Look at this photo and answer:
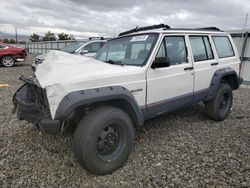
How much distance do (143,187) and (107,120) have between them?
95 cm

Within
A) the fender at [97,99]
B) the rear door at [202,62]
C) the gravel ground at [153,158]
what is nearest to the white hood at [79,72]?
the fender at [97,99]

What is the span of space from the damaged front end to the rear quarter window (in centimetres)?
383

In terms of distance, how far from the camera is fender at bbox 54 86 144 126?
2592 mm

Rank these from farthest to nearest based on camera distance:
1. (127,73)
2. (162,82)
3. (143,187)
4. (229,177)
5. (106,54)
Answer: (106,54)
(162,82)
(127,73)
(229,177)
(143,187)

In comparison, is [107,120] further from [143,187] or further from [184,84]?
[184,84]

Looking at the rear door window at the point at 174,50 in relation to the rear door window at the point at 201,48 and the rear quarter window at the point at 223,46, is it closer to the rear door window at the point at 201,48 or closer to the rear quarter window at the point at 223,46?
the rear door window at the point at 201,48

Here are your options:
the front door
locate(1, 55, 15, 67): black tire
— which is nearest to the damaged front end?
the front door

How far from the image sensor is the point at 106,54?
439 centimetres

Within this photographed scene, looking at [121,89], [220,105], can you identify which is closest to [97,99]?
[121,89]

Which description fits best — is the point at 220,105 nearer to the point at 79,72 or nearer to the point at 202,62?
the point at 202,62

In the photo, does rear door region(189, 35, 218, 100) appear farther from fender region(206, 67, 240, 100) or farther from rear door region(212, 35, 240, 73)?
rear door region(212, 35, 240, 73)

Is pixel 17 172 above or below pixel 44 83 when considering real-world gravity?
below

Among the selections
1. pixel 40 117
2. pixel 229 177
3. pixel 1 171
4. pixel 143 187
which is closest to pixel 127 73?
pixel 40 117

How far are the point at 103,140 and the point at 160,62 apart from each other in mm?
1453
